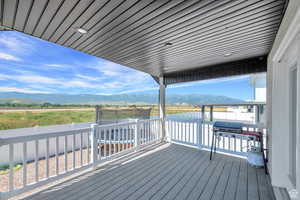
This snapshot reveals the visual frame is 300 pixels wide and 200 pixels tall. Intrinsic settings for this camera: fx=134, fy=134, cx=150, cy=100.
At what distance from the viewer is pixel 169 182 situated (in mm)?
2402

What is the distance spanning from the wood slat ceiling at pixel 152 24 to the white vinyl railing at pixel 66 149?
1691mm

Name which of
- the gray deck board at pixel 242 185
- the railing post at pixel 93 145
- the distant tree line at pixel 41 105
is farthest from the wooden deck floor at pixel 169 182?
the distant tree line at pixel 41 105

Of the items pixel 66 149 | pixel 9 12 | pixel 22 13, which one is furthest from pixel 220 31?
pixel 66 149

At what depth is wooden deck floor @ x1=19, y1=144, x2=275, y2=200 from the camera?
2.06m

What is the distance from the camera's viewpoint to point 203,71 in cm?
425

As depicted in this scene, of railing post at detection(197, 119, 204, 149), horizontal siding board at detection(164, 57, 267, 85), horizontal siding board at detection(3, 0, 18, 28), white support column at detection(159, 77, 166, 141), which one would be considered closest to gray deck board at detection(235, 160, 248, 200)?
railing post at detection(197, 119, 204, 149)

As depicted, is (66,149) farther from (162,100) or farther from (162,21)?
(162,100)

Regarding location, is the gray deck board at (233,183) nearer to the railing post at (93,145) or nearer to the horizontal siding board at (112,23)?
the railing post at (93,145)

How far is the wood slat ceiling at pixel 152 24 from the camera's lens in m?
1.62

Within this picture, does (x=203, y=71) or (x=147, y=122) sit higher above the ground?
(x=203, y=71)

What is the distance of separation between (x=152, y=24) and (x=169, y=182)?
8.66 feet

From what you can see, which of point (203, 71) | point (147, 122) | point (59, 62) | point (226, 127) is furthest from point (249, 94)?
point (59, 62)

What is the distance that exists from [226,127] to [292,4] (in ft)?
8.29

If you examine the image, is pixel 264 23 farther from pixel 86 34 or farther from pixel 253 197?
pixel 86 34
